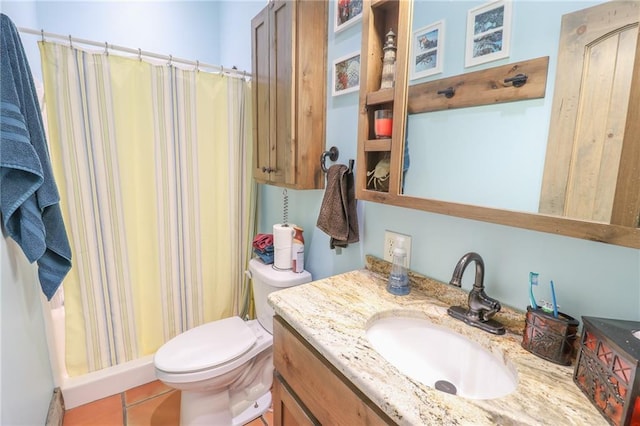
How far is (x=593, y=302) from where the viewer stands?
2.19ft

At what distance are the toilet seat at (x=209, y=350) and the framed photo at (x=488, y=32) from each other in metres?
1.40

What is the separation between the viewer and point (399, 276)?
995mm

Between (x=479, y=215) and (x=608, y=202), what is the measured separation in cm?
24

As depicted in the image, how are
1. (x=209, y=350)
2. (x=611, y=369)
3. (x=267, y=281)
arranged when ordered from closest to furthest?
(x=611, y=369) → (x=209, y=350) → (x=267, y=281)

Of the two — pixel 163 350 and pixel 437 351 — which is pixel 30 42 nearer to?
pixel 163 350

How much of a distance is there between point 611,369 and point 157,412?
1.85 metres

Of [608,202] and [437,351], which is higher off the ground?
[608,202]

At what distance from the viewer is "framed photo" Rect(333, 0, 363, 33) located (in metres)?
1.15

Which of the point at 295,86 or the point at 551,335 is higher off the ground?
the point at 295,86

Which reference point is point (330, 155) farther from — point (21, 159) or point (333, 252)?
point (21, 159)

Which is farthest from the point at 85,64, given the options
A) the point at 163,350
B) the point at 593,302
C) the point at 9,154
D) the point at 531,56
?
the point at 593,302

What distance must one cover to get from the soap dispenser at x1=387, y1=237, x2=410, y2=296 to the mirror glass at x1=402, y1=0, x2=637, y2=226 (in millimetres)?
211

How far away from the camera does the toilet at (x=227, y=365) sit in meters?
1.25

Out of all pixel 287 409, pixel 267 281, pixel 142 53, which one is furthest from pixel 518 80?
pixel 142 53
